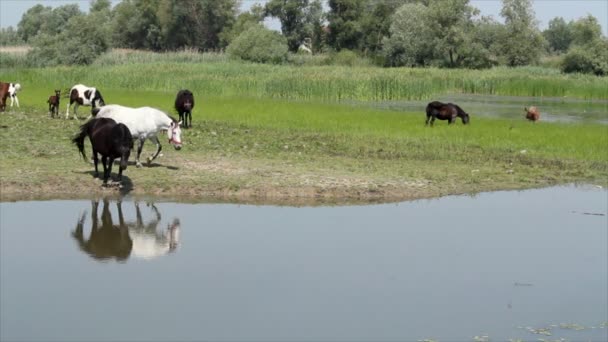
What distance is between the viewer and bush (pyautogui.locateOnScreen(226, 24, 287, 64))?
69.4 meters

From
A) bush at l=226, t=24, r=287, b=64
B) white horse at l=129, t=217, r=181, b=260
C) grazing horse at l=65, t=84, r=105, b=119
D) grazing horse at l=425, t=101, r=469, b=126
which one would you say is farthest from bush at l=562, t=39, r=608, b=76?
white horse at l=129, t=217, r=181, b=260

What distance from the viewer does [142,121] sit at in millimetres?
17297

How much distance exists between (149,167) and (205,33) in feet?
262

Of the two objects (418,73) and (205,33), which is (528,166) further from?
(205,33)

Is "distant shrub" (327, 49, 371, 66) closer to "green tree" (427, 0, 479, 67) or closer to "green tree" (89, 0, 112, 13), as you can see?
"green tree" (427, 0, 479, 67)

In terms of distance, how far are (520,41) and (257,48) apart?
20442 millimetres

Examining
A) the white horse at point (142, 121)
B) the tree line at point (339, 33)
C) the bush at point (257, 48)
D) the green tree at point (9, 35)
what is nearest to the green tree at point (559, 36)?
the tree line at point (339, 33)

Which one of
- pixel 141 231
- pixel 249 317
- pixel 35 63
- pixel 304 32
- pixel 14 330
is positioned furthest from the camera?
pixel 304 32

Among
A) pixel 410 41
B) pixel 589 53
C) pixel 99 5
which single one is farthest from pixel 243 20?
pixel 99 5

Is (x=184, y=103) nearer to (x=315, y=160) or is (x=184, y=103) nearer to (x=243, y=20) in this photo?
(x=315, y=160)

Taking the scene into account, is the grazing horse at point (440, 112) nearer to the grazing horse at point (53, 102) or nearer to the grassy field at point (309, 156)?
the grassy field at point (309, 156)

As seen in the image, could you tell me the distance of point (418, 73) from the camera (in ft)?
178

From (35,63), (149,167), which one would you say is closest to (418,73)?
(35,63)

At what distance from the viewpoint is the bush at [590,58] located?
205 feet
